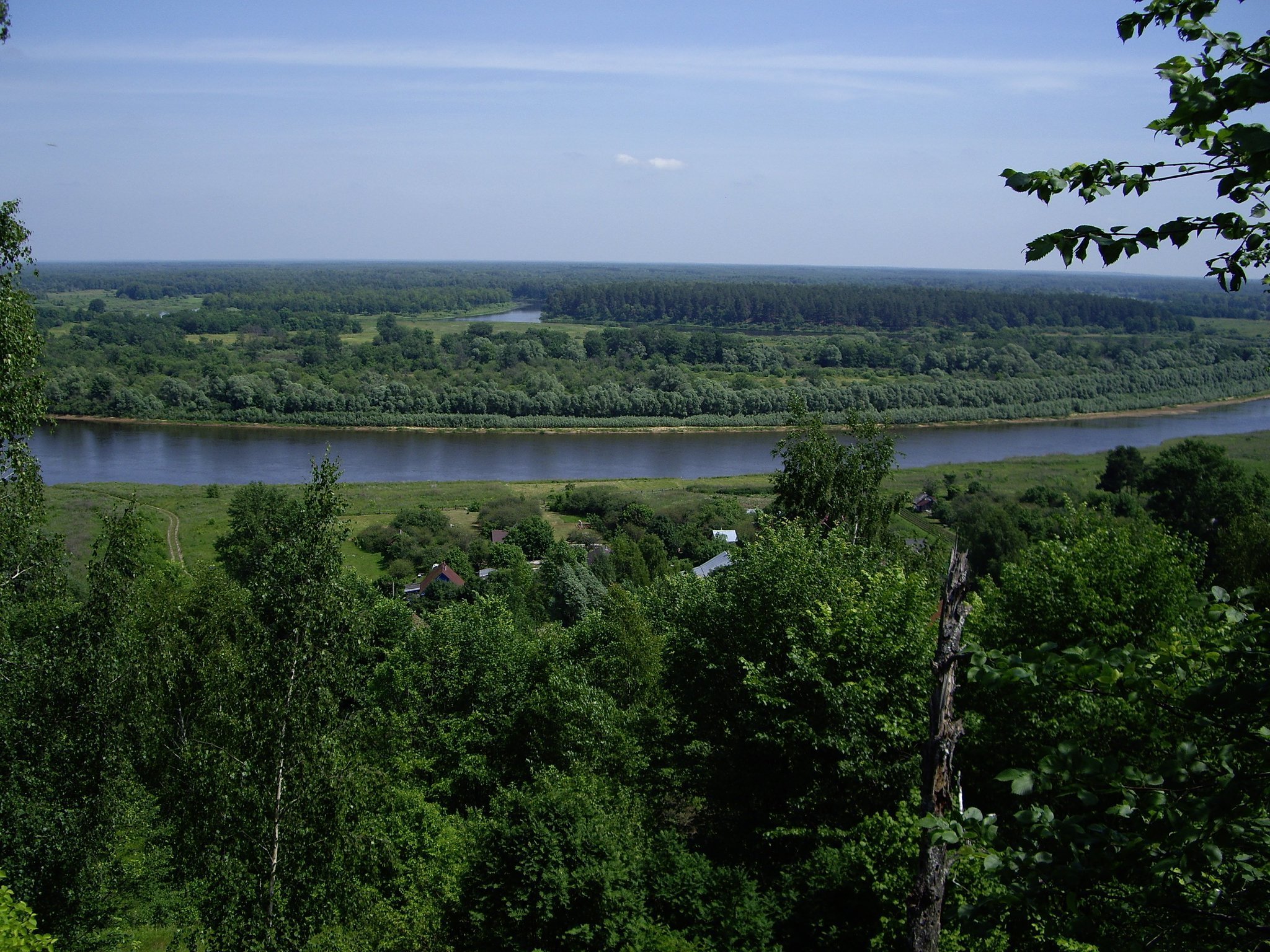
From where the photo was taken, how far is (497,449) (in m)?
42.7

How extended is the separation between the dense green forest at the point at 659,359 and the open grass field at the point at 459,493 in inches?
432

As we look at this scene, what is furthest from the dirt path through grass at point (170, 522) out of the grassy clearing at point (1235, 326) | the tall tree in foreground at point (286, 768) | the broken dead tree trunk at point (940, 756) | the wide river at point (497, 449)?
the grassy clearing at point (1235, 326)

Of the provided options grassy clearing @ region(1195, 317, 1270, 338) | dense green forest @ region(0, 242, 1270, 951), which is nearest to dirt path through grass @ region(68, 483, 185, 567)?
dense green forest @ region(0, 242, 1270, 951)

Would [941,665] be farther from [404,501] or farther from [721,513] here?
[404,501]

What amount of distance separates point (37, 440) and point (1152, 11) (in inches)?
1856

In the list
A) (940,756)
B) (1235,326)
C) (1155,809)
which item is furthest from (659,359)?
(1155,809)

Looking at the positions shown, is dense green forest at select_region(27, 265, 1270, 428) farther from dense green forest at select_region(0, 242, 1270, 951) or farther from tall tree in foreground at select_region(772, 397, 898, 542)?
dense green forest at select_region(0, 242, 1270, 951)

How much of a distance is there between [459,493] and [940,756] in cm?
2951

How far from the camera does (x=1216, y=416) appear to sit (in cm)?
4975

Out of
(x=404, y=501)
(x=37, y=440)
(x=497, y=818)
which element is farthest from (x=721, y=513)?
(x=37, y=440)

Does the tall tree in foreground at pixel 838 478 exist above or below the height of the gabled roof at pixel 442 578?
above

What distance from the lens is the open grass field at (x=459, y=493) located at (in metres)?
24.4

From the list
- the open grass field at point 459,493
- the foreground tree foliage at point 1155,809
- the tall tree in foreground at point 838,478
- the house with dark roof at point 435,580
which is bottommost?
the house with dark roof at point 435,580

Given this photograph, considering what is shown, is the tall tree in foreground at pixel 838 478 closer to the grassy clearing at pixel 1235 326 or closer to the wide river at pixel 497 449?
the wide river at pixel 497 449
